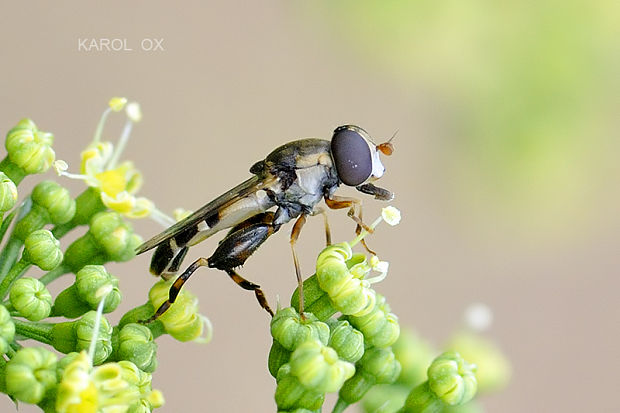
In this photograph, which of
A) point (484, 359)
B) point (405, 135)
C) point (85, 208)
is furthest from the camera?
point (405, 135)

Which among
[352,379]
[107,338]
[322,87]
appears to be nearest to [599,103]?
[322,87]

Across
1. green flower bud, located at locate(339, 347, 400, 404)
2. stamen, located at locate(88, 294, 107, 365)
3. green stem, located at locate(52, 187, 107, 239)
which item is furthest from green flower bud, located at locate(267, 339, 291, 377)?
green stem, located at locate(52, 187, 107, 239)

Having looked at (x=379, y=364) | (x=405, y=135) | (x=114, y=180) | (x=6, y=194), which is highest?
(x=405, y=135)

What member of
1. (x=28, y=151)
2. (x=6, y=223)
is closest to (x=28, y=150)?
(x=28, y=151)

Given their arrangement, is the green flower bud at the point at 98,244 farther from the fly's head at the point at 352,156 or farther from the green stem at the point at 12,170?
the fly's head at the point at 352,156

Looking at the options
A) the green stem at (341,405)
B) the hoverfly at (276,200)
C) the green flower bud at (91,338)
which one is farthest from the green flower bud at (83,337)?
the green stem at (341,405)

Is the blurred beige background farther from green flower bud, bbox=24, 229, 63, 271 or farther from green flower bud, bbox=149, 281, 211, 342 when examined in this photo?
green flower bud, bbox=24, 229, 63, 271

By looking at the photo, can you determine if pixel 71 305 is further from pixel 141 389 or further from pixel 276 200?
pixel 276 200

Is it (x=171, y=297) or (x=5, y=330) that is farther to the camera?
(x=171, y=297)
